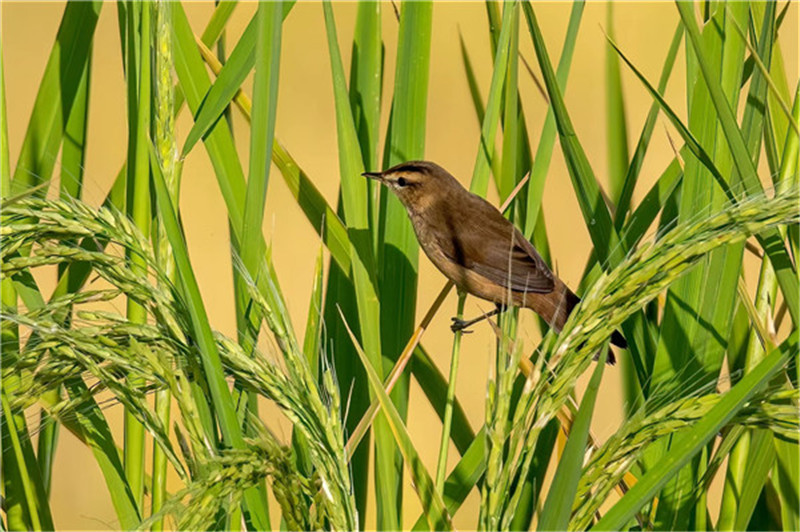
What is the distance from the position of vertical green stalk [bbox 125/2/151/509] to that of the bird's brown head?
333 mm

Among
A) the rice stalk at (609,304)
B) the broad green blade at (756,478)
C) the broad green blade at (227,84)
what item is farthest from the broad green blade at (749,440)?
the broad green blade at (227,84)

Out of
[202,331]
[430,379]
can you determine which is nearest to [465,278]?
[430,379]

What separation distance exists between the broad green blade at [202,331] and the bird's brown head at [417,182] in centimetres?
47

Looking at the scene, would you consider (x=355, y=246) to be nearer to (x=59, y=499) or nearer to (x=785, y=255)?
(x=785, y=255)

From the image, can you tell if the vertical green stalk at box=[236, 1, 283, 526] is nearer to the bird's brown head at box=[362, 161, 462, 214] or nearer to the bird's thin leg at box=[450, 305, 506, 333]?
the bird's brown head at box=[362, 161, 462, 214]

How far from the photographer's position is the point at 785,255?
4.40ft

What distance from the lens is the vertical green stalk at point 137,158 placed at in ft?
4.48

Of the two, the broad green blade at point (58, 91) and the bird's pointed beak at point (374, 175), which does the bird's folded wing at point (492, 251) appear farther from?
the broad green blade at point (58, 91)

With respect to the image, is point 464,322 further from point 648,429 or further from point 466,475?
point 648,429

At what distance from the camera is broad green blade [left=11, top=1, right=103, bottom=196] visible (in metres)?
1.60

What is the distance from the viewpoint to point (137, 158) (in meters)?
1.42

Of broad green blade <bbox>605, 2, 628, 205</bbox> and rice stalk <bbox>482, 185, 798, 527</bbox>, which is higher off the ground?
broad green blade <bbox>605, 2, 628, 205</bbox>

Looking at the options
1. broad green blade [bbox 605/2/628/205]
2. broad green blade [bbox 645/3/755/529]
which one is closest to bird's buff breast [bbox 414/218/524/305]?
broad green blade [bbox 605/2/628/205]

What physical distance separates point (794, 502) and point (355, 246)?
0.69 m
